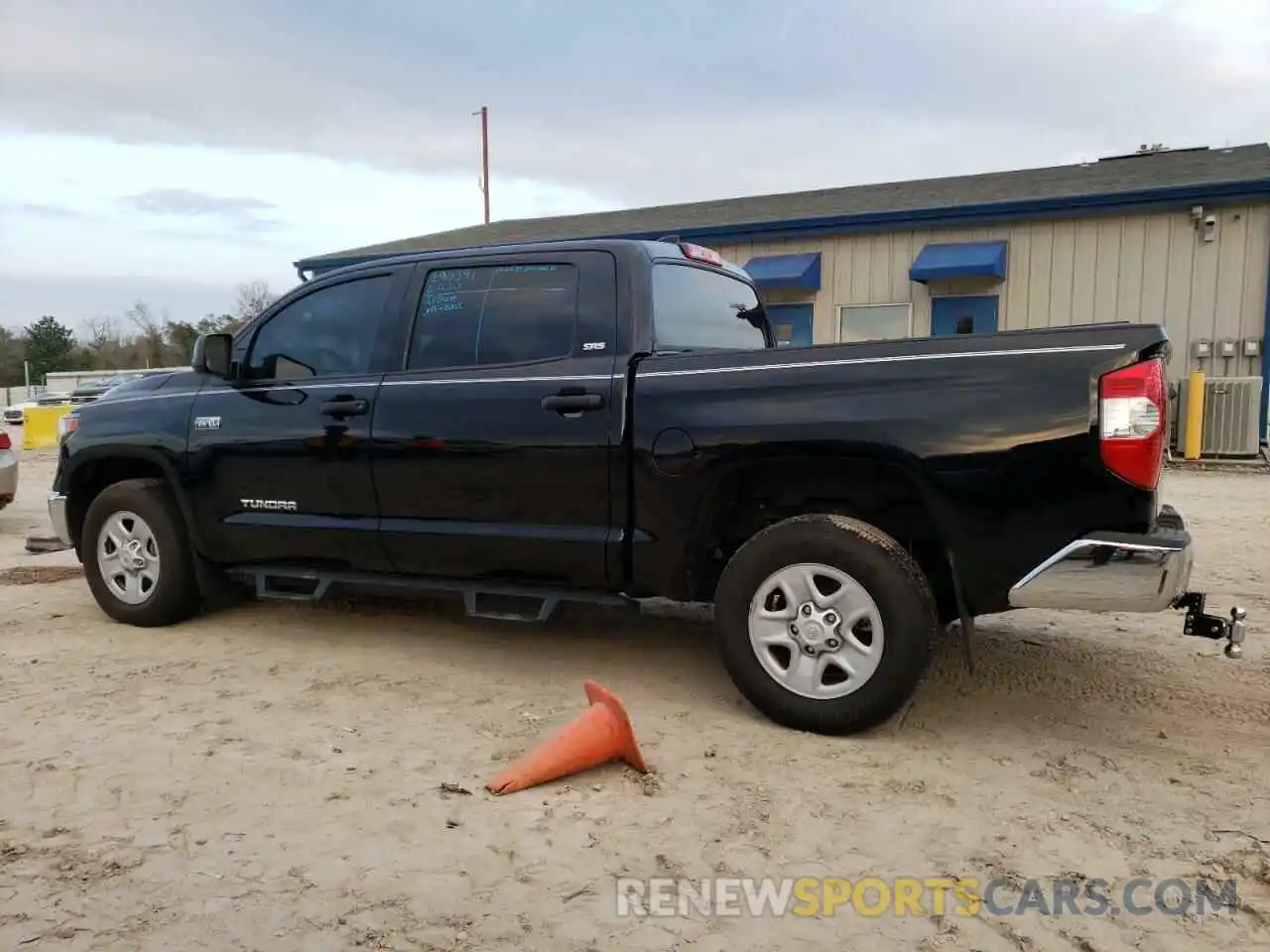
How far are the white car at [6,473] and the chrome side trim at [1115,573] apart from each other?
908 centimetres

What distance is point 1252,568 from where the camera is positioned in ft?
20.6

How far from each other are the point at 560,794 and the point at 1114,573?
1.95 metres

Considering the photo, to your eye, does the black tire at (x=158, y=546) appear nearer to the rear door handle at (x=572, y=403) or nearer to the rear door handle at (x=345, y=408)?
the rear door handle at (x=345, y=408)


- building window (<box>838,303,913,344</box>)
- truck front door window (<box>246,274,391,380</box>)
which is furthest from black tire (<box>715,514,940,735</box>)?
building window (<box>838,303,913,344</box>)

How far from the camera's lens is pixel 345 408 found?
4.40m

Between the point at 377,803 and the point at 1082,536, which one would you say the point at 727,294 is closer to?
the point at 1082,536

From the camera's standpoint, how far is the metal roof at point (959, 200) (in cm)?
1352

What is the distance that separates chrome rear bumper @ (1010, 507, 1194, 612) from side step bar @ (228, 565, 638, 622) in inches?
64.4

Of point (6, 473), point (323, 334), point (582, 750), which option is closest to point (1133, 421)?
point (582, 750)

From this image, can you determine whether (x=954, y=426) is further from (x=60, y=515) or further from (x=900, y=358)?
(x=60, y=515)

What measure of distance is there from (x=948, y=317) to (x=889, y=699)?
506 inches

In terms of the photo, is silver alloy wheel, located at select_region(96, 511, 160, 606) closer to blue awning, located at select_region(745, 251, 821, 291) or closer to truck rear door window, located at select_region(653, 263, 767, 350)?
truck rear door window, located at select_region(653, 263, 767, 350)

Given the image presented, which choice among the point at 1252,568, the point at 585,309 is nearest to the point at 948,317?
the point at 1252,568

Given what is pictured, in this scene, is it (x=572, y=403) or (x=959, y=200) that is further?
(x=959, y=200)
